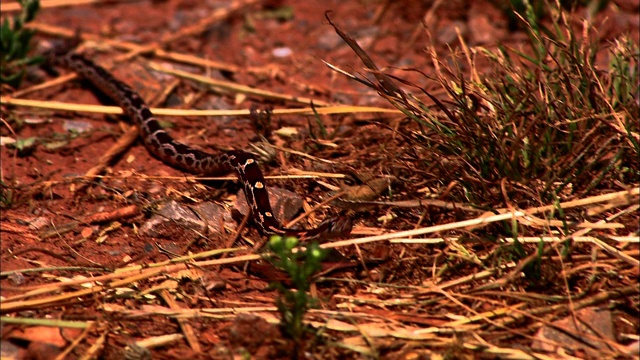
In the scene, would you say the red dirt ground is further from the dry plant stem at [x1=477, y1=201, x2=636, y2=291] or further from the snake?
the dry plant stem at [x1=477, y1=201, x2=636, y2=291]

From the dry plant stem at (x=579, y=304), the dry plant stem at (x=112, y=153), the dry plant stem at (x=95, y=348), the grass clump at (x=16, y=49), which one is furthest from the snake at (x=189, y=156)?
the dry plant stem at (x=95, y=348)

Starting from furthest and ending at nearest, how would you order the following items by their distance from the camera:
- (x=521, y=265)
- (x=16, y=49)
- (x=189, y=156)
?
(x=16, y=49)
(x=189, y=156)
(x=521, y=265)

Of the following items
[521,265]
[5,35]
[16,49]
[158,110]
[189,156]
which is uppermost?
[5,35]

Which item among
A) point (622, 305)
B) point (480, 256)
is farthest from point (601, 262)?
point (480, 256)

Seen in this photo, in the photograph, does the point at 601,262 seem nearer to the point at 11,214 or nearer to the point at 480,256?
the point at 480,256

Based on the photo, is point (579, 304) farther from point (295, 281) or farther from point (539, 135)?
point (295, 281)

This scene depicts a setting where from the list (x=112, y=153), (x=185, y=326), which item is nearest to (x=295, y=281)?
(x=185, y=326)

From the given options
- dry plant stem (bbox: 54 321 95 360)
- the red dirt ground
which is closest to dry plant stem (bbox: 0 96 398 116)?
the red dirt ground
